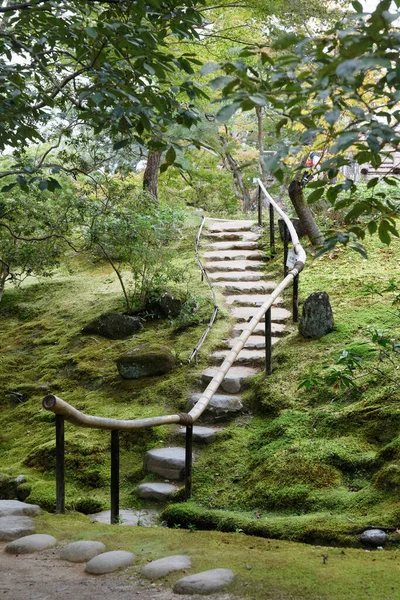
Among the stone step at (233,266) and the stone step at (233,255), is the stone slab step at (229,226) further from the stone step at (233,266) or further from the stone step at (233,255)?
the stone step at (233,266)

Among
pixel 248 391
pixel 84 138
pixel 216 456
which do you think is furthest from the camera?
pixel 84 138

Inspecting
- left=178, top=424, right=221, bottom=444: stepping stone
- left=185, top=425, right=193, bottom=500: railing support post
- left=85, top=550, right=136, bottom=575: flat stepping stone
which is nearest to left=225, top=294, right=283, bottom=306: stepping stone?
left=178, top=424, right=221, bottom=444: stepping stone

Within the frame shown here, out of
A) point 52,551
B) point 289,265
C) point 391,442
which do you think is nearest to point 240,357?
point 289,265

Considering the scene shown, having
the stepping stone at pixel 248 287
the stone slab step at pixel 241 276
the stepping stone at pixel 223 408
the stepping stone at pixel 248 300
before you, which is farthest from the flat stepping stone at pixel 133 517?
the stone slab step at pixel 241 276

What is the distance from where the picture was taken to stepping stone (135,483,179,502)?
4.67m

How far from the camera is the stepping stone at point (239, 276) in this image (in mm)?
8422

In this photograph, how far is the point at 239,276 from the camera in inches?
334

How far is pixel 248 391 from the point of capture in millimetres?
5949

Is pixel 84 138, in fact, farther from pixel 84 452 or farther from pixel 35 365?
→ pixel 84 452

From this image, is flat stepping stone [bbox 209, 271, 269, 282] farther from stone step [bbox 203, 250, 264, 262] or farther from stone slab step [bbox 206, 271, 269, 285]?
stone step [bbox 203, 250, 264, 262]

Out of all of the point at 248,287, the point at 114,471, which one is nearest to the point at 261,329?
the point at 248,287

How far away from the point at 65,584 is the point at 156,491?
179 centimetres

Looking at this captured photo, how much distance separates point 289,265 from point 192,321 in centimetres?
127

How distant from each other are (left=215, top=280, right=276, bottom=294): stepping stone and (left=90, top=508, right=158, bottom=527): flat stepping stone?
3969 mm
